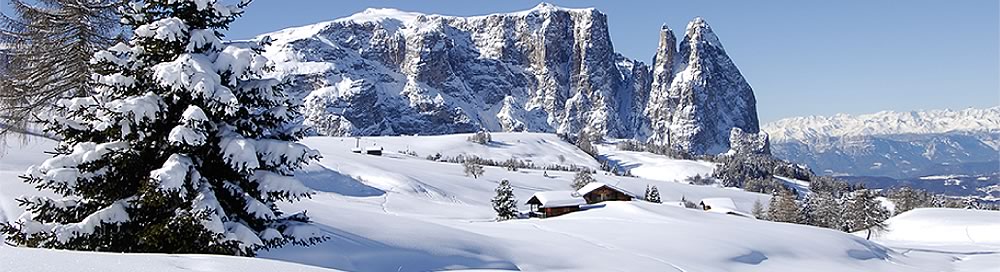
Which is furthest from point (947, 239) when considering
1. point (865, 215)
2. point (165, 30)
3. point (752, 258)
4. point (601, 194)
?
point (165, 30)

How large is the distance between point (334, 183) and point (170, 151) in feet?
286

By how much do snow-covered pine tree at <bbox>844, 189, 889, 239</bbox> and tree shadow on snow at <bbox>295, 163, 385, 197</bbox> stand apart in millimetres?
61127

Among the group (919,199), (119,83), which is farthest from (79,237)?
(919,199)

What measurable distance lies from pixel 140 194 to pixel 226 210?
1.44 metres

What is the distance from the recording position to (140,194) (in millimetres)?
11055

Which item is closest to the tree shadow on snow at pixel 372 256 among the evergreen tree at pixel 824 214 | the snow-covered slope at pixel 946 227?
the snow-covered slope at pixel 946 227

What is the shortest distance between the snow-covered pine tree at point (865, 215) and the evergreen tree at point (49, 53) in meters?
73.7

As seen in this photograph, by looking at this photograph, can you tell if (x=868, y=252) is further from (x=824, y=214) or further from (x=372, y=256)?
(x=372, y=256)

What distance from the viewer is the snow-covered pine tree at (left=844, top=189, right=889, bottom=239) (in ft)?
230

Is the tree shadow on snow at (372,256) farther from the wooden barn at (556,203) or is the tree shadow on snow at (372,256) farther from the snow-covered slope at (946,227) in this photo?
the snow-covered slope at (946,227)

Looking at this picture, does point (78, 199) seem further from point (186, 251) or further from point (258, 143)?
point (258, 143)

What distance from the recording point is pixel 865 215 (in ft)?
233

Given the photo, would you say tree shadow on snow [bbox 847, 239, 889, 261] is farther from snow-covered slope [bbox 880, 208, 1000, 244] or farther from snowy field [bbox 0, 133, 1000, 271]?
snow-covered slope [bbox 880, 208, 1000, 244]

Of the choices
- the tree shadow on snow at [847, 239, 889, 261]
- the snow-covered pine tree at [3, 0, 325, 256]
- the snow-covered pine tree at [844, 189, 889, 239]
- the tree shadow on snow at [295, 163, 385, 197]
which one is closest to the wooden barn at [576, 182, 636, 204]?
the snow-covered pine tree at [844, 189, 889, 239]
